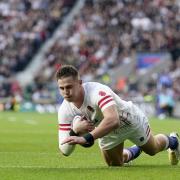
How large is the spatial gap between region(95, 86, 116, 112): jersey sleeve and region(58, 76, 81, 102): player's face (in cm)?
27

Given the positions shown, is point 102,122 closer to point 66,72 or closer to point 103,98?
point 103,98

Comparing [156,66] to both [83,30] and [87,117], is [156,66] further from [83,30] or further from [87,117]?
[87,117]

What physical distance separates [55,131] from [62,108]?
1210 centimetres

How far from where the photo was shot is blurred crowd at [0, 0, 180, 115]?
37.5 m

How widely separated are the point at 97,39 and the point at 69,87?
30.3 metres

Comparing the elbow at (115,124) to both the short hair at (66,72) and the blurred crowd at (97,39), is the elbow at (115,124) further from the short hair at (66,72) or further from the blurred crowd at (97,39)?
the blurred crowd at (97,39)

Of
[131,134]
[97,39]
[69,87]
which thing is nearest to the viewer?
[69,87]

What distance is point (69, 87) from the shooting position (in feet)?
31.7

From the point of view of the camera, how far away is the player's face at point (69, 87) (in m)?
9.64

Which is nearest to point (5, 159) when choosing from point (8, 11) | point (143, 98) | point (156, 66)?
point (143, 98)

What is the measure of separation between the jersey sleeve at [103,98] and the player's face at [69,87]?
0.27 m

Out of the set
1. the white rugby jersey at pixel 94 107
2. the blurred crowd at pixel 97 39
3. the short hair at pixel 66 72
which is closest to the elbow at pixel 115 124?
the white rugby jersey at pixel 94 107

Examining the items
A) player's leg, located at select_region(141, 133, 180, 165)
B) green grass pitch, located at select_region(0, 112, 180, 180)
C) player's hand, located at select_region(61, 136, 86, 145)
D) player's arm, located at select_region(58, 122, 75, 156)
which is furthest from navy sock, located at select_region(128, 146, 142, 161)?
player's hand, located at select_region(61, 136, 86, 145)

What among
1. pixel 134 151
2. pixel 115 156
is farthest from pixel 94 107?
pixel 134 151
